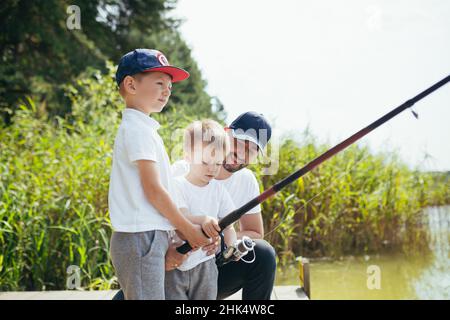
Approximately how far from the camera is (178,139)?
15.7 feet

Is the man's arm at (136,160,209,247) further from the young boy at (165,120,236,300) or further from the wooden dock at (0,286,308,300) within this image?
the wooden dock at (0,286,308,300)

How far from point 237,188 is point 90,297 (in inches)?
57.6

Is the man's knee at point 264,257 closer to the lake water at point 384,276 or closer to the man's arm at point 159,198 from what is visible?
the man's arm at point 159,198

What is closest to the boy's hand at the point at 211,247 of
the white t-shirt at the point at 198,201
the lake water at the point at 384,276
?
the white t-shirt at the point at 198,201

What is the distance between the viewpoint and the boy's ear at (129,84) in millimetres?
1697

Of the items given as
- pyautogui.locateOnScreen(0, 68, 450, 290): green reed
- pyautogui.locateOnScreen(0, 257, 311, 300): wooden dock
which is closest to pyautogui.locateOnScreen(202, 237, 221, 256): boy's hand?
pyautogui.locateOnScreen(0, 257, 311, 300): wooden dock

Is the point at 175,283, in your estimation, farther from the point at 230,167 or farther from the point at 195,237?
the point at 230,167

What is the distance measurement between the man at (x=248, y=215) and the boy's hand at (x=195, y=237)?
403mm

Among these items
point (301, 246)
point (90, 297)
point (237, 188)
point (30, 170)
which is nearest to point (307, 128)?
point (301, 246)

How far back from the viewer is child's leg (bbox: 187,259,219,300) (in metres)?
Answer: 1.77

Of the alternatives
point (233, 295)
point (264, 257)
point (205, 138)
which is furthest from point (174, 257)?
point (233, 295)

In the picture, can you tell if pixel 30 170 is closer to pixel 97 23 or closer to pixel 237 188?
pixel 237 188

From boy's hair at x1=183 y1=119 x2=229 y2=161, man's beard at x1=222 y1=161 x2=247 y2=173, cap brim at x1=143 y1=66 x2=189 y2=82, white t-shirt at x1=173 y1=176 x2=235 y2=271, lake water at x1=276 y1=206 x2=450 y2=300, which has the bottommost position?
lake water at x1=276 y1=206 x2=450 y2=300

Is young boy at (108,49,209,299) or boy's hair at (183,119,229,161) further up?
boy's hair at (183,119,229,161)
